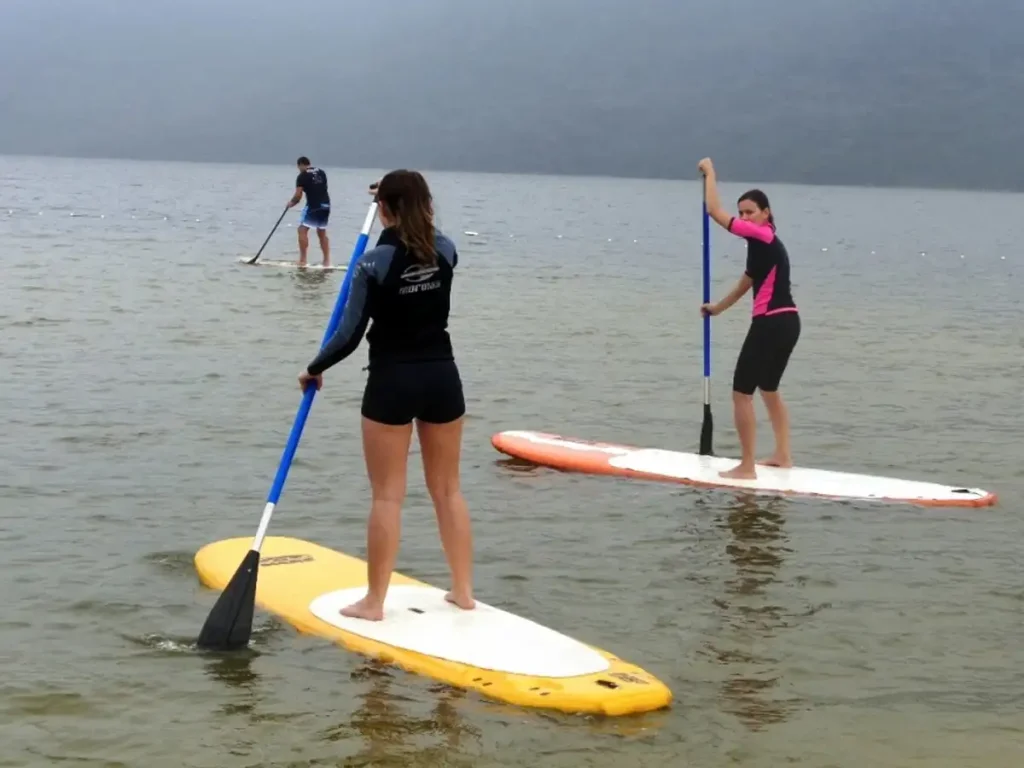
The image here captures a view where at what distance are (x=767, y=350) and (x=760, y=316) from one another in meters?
0.23

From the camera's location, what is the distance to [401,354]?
5.81 metres

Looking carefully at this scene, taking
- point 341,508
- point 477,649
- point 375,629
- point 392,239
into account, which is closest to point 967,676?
point 477,649

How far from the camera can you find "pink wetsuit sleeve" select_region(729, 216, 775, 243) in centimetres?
892

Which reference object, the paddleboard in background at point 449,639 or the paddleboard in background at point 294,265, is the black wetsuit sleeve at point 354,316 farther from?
the paddleboard in background at point 294,265

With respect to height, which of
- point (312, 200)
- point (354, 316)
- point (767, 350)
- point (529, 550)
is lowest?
point (529, 550)

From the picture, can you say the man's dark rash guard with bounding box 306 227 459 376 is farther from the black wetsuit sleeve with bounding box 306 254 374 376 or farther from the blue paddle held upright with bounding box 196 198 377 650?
the blue paddle held upright with bounding box 196 198 377 650

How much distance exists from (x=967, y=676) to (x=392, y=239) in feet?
10.1

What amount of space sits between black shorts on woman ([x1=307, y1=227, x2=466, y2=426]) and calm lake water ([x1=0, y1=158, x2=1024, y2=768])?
1.48 feet

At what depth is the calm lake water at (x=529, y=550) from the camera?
5363mm

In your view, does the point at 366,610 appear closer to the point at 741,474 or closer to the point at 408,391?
the point at 408,391

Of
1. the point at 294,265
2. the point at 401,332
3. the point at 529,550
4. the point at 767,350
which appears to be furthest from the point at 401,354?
the point at 294,265

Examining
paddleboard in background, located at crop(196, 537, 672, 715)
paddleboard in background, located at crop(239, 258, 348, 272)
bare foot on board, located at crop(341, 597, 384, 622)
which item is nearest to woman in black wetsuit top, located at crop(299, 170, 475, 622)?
bare foot on board, located at crop(341, 597, 384, 622)

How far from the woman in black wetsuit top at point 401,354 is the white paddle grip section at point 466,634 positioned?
274 mm

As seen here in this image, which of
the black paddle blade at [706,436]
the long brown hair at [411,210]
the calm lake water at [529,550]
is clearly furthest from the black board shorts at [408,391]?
the black paddle blade at [706,436]
